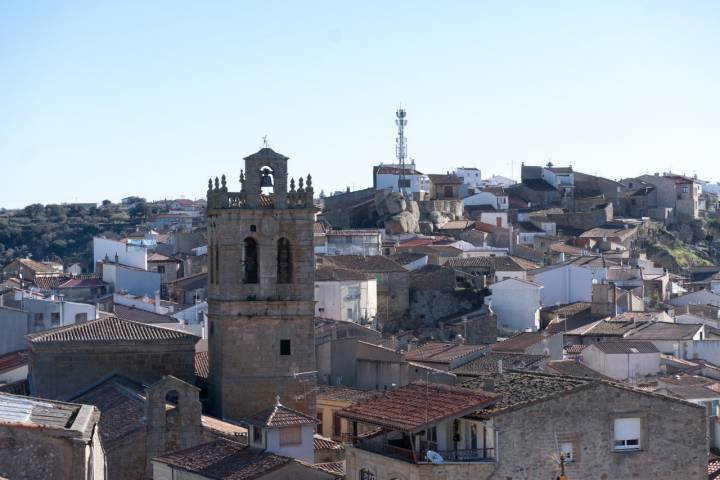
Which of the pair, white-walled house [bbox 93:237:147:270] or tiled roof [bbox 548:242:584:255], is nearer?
white-walled house [bbox 93:237:147:270]

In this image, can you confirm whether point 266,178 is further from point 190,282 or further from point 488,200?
point 488,200

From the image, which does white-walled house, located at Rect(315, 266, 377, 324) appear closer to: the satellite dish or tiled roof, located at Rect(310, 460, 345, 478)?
tiled roof, located at Rect(310, 460, 345, 478)

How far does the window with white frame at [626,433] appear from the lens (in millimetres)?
28141

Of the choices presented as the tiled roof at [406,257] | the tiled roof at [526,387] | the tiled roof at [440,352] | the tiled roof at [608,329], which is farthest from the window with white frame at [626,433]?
the tiled roof at [406,257]

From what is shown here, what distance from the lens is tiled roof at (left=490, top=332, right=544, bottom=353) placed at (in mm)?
52153

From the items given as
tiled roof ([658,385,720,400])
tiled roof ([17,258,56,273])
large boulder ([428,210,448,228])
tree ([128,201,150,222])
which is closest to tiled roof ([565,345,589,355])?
tiled roof ([658,385,720,400])

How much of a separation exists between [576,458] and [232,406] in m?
14.2

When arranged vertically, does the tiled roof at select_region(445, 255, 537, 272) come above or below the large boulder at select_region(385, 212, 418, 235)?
below

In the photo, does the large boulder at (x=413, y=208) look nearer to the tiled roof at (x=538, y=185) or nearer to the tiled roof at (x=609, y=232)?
the tiled roof at (x=609, y=232)

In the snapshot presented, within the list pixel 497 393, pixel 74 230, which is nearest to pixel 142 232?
pixel 74 230

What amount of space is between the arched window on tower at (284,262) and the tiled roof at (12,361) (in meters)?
7.98

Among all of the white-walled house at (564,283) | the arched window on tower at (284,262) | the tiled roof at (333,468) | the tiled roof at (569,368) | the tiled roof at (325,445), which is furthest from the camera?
the white-walled house at (564,283)

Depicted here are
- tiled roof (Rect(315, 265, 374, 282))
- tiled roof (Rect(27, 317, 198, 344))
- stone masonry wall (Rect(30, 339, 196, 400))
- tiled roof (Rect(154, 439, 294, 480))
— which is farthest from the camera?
tiled roof (Rect(315, 265, 374, 282))

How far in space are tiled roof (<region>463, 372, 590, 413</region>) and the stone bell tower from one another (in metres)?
10.6
